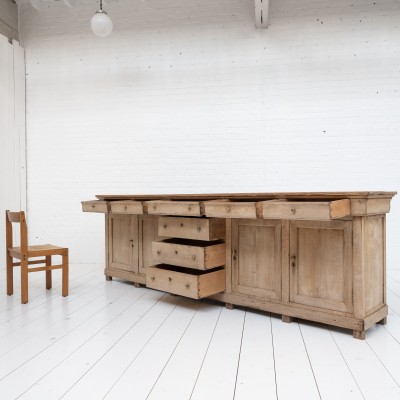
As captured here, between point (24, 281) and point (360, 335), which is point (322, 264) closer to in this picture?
point (360, 335)

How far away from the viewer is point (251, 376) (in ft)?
6.15

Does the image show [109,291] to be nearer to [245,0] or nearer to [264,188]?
[264,188]

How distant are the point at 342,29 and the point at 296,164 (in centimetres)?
168

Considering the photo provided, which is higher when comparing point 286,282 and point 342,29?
point 342,29

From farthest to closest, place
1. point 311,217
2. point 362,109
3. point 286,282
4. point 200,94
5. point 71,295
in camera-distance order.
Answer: point 200,94, point 362,109, point 71,295, point 286,282, point 311,217

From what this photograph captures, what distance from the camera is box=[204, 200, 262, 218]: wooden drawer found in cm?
254

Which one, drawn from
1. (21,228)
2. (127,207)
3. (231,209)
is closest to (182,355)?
(231,209)

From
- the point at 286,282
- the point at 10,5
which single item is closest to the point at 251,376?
the point at 286,282

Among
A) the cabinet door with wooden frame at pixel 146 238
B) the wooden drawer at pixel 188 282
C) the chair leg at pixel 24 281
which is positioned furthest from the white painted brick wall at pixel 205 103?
the chair leg at pixel 24 281

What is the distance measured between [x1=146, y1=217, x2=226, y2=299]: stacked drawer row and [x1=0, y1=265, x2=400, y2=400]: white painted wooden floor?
0.19 meters

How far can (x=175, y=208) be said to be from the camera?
2996 millimetres

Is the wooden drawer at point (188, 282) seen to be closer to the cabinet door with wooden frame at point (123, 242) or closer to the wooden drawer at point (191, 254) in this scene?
the wooden drawer at point (191, 254)

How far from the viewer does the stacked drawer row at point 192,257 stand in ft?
9.35

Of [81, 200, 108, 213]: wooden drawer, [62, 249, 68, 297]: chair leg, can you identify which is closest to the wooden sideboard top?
[81, 200, 108, 213]: wooden drawer
